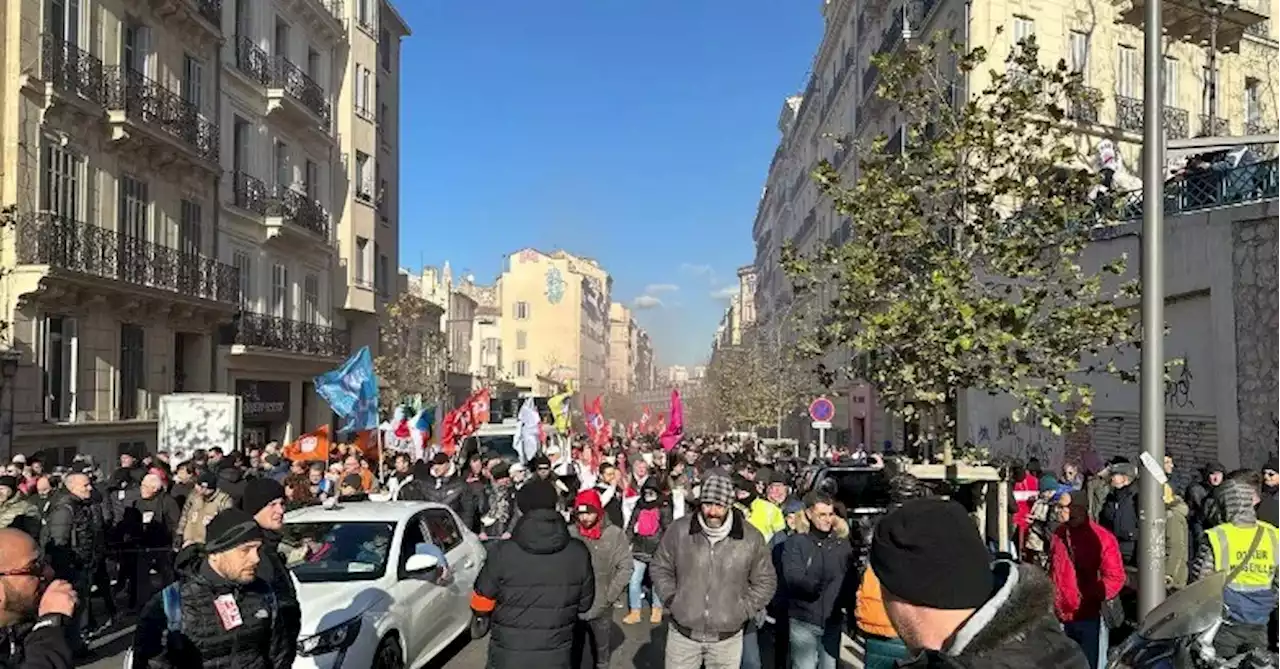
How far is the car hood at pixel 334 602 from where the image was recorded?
7.36 meters

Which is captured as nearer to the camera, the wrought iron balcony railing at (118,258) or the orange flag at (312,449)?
the wrought iron balcony railing at (118,258)

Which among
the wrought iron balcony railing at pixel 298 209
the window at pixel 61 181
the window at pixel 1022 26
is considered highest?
the window at pixel 1022 26

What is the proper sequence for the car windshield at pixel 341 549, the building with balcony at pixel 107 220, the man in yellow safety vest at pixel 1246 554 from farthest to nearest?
1. the building with balcony at pixel 107 220
2. the car windshield at pixel 341 549
3. the man in yellow safety vest at pixel 1246 554

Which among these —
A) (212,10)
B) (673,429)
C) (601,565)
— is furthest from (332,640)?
(673,429)

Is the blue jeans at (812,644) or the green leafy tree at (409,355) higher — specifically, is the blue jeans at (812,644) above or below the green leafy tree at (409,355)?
below

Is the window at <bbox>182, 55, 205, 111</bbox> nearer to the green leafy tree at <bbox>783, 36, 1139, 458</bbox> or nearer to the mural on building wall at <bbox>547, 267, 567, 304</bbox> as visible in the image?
the green leafy tree at <bbox>783, 36, 1139, 458</bbox>

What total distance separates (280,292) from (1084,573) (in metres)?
27.4

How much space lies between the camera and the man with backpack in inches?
183

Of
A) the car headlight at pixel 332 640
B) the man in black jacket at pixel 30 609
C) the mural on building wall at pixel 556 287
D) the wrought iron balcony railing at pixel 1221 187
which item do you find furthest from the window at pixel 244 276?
the mural on building wall at pixel 556 287

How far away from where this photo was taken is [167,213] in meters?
24.7

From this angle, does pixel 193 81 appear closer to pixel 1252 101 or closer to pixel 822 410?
pixel 822 410

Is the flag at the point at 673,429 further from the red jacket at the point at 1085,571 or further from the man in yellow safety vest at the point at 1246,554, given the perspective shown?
the man in yellow safety vest at the point at 1246,554

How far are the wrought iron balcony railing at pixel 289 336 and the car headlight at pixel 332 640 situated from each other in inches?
879

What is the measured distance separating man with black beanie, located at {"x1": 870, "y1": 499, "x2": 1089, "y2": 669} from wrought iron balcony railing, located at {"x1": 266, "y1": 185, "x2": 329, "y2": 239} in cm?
2955
